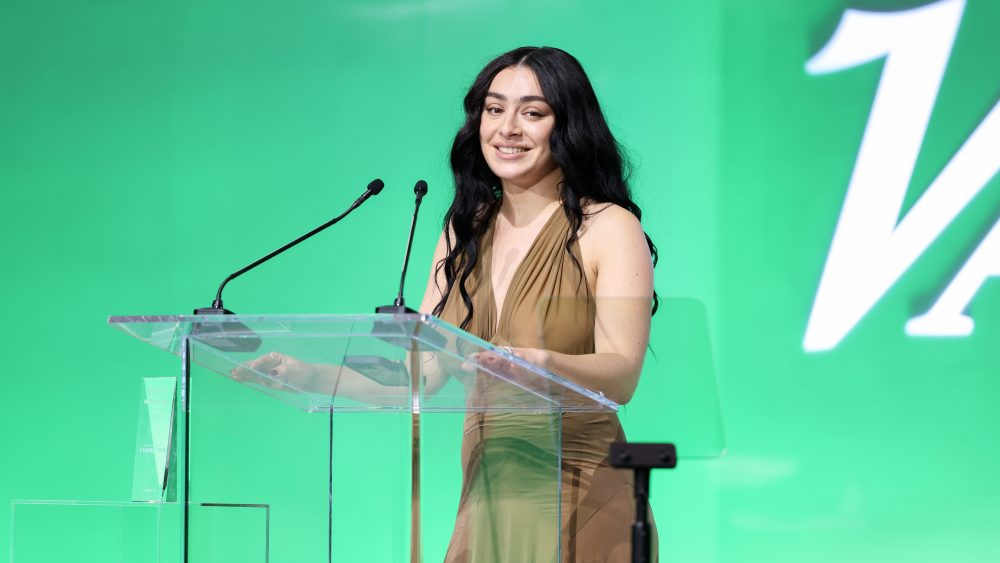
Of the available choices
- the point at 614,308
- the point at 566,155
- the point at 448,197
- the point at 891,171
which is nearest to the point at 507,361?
the point at 614,308

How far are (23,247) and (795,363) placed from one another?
265cm

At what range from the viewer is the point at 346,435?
172 centimetres

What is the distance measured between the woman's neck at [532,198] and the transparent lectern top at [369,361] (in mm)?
548

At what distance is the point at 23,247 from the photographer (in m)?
4.14

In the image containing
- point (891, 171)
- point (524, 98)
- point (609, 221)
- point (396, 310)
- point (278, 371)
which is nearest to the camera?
point (396, 310)

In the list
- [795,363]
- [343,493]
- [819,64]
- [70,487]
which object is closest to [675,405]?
[343,493]

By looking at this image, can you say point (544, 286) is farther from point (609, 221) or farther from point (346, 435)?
point (346, 435)

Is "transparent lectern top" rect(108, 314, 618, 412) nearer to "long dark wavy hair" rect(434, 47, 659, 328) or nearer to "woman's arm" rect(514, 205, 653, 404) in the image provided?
"woman's arm" rect(514, 205, 653, 404)

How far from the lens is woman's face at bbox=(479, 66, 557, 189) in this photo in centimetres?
217

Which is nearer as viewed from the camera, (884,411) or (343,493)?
Answer: (343,493)

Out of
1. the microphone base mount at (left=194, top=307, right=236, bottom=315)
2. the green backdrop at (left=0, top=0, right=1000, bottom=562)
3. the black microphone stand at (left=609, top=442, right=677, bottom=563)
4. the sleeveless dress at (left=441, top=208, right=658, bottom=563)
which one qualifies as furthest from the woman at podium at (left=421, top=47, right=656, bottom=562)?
the green backdrop at (left=0, top=0, right=1000, bottom=562)

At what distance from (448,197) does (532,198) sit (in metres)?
1.63

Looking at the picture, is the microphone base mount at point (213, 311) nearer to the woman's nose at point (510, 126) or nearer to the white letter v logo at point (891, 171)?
the woman's nose at point (510, 126)

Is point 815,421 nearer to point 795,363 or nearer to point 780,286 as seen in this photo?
point 795,363
